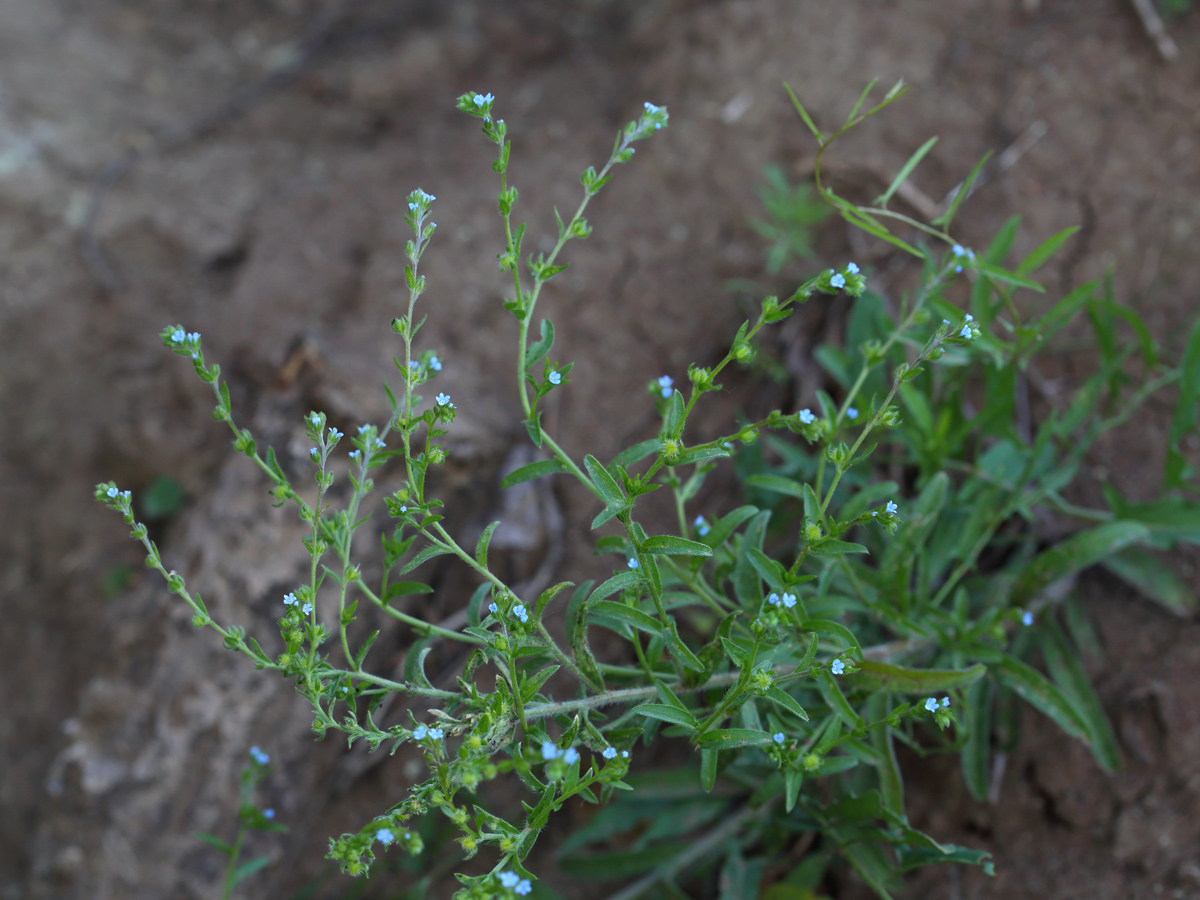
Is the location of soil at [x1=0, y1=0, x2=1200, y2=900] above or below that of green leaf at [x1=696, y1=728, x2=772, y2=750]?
above

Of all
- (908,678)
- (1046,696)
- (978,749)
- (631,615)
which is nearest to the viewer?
(631,615)

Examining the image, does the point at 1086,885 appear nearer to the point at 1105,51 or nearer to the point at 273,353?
the point at 1105,51

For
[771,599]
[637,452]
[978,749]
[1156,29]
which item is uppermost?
[1156,29]

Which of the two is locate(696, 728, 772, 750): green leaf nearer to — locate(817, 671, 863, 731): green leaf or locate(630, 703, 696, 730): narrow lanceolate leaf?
locate(630, 703, 696, 730): narrow lanceolate leaf

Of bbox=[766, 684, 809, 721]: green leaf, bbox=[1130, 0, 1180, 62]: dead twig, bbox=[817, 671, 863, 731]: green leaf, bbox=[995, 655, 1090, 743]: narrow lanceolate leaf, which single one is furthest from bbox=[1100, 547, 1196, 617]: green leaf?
bbox=[1130, 0, 1180, 62]: dead twig

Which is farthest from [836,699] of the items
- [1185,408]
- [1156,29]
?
[1156,29]

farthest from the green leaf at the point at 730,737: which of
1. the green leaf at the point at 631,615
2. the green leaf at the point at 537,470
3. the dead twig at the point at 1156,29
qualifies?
the dead twig at the point at 1156,29

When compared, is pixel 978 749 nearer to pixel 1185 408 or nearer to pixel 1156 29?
pixel 1185 408

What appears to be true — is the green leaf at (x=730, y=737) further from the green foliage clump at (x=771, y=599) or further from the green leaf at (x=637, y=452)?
the green leaf at (x=637, y=452)
